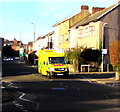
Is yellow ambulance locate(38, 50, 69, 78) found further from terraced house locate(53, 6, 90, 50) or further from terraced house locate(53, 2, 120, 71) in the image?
terraced house locate(53, 6, 90, 50)

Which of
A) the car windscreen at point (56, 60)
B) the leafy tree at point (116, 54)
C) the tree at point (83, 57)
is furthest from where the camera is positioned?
the tree at point (83, 57)

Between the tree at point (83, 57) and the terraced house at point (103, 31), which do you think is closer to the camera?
the tree at point (83, 57)

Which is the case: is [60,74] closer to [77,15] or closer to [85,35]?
[85,35]

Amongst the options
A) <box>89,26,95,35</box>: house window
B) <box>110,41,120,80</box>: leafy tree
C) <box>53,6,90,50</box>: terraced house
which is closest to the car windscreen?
<box>110,41,120,80</box>: leafy tree

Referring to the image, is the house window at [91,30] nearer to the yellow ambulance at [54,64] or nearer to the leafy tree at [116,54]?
the yellow ambulance at [54,64]

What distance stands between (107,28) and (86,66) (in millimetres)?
7150

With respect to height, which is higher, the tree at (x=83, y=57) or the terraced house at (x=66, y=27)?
the terraced house at (x=66, y=27)

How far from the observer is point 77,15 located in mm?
55219

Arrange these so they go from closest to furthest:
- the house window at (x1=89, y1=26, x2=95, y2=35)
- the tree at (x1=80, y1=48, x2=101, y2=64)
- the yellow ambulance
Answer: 1. the yellow ambulance
2. the tree at (x1=80, y1=48, x2=101, y2=64)
3. the house window at (x1=89, y1=26, x2=95, y2=35)

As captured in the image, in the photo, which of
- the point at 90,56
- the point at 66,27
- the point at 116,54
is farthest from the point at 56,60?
the point at 66,27

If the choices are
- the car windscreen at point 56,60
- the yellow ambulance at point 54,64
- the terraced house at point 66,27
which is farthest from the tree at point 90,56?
the terraced house at point 66,27

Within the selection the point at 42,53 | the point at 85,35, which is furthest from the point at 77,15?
the point at 42,53

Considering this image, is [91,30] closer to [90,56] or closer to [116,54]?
[90,56]

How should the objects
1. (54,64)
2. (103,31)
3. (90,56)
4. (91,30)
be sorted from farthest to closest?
(91,30) < (103,31) < (90,56) < (54,64)
